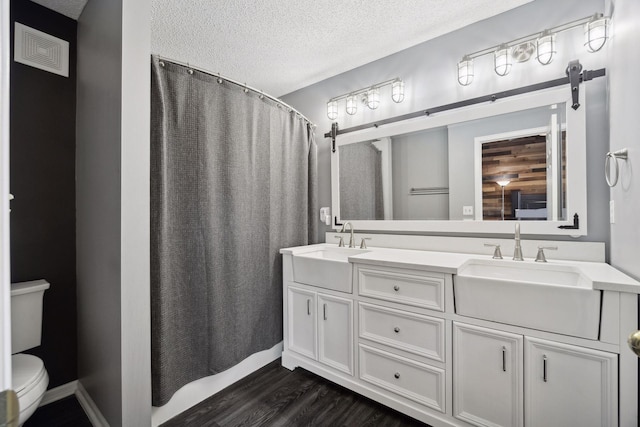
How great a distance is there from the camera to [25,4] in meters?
1.66

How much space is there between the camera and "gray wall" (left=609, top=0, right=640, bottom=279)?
1053mm

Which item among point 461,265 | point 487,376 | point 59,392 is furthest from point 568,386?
point 59,392

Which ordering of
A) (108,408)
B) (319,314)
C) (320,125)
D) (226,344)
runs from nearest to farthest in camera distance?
(108,408), (226,344), (319,314), (320,125)

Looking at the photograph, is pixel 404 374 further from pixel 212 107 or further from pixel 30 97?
pixel 30 97

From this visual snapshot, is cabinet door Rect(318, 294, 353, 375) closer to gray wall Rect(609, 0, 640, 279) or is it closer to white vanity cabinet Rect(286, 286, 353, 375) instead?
white vanity cabinet Rect(286, 286, 353, 375)

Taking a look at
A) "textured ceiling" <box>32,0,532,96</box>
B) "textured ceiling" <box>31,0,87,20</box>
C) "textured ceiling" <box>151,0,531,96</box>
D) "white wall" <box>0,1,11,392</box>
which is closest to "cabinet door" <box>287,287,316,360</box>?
"white wall" <box>0,1,11,392</box>

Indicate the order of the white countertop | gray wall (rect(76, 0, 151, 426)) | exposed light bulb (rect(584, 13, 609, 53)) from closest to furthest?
the white countertop
gray wall (rect(76, 0, 151, 426))
exposed light bulb (rect(584, 13, 609, 53))

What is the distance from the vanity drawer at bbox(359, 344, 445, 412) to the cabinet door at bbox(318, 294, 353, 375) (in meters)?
0.11

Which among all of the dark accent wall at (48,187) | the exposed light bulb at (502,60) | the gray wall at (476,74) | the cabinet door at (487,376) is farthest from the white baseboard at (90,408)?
the exposed light bulb at (502,60)

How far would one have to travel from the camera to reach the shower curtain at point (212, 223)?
147 centimetres

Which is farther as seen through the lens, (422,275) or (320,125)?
(320,125)

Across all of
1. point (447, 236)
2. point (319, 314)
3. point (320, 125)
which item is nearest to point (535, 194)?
point (447, 236)

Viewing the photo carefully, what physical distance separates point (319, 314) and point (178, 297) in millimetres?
906

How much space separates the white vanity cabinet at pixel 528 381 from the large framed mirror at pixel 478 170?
72 cm
